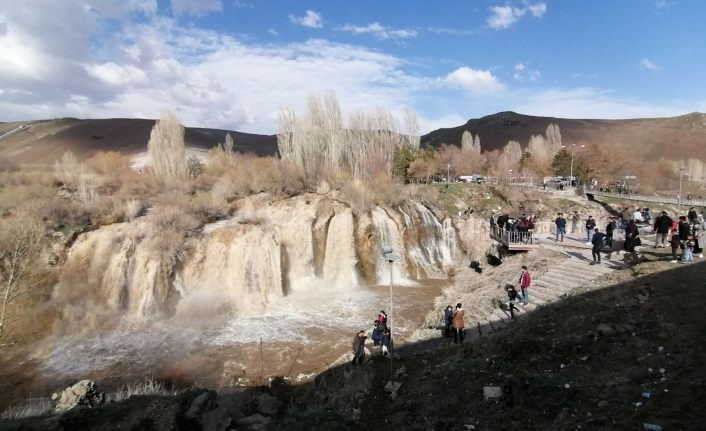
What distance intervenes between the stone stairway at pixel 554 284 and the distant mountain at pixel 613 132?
356ft

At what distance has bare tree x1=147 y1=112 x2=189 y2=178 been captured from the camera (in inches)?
1476

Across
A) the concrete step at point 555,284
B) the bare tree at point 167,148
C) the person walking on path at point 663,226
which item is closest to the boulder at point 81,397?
the concrete step at point 555,284

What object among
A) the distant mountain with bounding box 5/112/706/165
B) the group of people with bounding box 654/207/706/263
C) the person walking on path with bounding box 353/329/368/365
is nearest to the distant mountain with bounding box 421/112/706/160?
the distant mountain with bounding box 5/112/706/165

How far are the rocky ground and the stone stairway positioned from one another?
2054 mm

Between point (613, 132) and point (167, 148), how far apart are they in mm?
158314

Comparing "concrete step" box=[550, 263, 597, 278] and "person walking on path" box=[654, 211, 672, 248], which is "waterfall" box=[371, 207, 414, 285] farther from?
"person walking on path" box=[654, 211, 672, 248]

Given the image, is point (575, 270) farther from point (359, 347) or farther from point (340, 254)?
point (340, 254)

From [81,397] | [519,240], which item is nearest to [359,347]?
[81,397]

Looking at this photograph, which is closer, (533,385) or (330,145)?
(533,385)

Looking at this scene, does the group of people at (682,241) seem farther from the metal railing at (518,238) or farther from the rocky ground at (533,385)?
the metal railing at (518,238)

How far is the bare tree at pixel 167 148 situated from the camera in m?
37.5

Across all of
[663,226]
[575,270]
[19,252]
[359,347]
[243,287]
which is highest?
[663,226]

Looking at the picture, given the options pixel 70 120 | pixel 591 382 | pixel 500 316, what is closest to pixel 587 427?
pixel 591 382

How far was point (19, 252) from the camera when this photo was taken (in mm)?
17078
